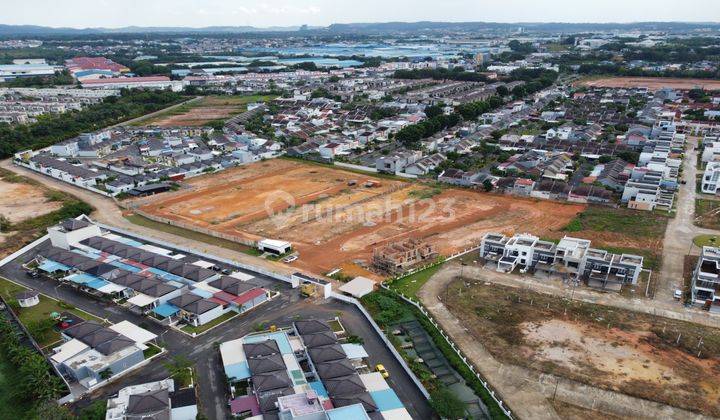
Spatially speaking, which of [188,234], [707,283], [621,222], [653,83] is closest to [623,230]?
[621,222]

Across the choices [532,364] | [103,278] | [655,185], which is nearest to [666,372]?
[532,364]

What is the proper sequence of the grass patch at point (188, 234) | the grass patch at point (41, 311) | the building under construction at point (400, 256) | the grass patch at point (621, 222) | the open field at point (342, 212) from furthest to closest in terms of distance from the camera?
1. the grass patch at point (621, 222)
2. the open field at point (342, 212)
3. the grass patch at point (188, 234)
4. the building under construction at point (400, 256)
5. the grass patch at point (41, 311)

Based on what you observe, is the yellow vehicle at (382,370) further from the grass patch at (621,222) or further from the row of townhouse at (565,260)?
the grass patch at (621,222)

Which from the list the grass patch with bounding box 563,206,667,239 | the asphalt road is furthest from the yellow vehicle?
the grass patch with bounding box 563,206,667,239

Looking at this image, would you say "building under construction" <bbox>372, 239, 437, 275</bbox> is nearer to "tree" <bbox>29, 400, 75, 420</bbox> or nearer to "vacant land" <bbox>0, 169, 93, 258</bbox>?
"tree" <bbox>29, 400, 75, 420</bbox>

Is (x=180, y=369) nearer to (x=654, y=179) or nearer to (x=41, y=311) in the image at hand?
(x=41, y=311)

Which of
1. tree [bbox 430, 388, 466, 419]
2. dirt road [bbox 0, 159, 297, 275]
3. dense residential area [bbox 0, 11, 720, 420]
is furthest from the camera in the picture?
dirt road [bbox 0, 159, 297, 275]

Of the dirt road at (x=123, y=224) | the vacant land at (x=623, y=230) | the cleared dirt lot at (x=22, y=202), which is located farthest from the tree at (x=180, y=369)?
the cleared dirt lot at (x=22, y=202)

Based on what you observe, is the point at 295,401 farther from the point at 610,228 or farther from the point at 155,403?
the point at 610,228
